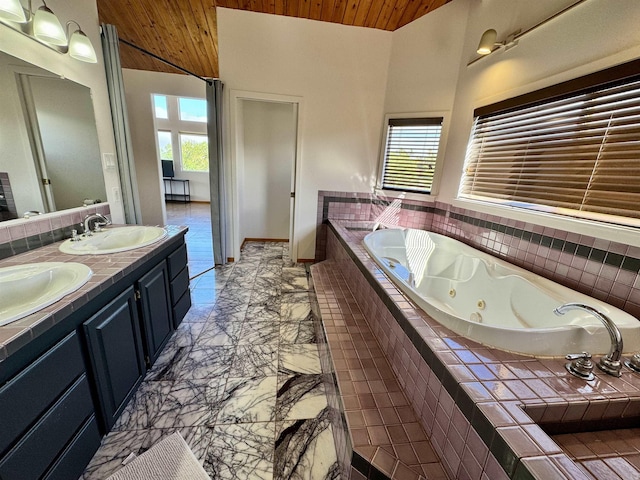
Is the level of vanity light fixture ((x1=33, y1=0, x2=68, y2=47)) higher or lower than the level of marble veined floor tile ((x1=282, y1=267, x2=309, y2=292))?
higher

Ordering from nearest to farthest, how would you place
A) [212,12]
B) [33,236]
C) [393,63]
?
[33,236], [212,12], [393,63]

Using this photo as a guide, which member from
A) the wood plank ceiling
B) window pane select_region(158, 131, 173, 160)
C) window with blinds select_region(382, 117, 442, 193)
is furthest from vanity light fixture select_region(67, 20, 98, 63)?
window pane select_region(158, 131, 173, 160)

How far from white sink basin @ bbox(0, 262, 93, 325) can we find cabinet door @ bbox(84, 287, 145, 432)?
0.18 metres

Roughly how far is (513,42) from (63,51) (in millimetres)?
3032

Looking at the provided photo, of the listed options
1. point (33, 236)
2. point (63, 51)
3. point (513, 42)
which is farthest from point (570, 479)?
point (63, 51)

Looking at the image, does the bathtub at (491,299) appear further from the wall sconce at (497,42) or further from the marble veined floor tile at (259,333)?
the wall sconce at (497,42)

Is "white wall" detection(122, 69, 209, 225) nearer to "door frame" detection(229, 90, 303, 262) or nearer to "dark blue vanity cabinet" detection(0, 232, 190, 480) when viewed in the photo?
"door frame" detection(229, 90, 303, 262)

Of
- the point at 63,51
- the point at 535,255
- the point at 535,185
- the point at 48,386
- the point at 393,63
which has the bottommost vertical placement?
the point at 48,386

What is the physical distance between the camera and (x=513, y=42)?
1875mm

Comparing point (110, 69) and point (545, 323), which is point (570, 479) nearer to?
point (545, 323)

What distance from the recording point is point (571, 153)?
5.10 feet

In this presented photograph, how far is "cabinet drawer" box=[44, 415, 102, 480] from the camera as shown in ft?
3.02

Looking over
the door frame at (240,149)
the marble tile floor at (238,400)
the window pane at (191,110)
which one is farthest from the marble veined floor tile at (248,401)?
the window pane at (191,110)

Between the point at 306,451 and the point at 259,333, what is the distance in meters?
0.97
